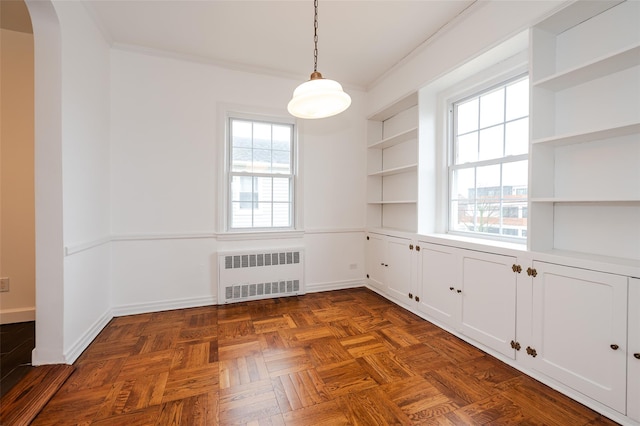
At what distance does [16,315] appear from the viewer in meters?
2.62

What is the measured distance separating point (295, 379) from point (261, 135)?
2.82m

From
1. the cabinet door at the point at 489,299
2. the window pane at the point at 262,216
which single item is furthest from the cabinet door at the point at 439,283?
the window pane at the point at 262,216

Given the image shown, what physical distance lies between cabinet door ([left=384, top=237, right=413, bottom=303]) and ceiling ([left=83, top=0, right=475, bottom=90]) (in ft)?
7.28


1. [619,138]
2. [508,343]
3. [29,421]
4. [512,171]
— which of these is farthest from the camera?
[512,171]

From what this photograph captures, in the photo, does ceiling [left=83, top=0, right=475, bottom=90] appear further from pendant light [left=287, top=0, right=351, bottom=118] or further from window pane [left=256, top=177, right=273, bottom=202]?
window pane [left=256, top=177, right=273, bottom=202]

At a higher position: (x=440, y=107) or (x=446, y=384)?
(x=440, y=107)

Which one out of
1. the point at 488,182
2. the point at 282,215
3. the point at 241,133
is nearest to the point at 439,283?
the point at 488,182

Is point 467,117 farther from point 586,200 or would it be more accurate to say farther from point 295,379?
point 295,379

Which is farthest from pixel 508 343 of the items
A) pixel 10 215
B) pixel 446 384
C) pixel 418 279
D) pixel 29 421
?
pixel 10 215

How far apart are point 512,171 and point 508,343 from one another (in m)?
1.43

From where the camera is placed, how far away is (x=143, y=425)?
146cm

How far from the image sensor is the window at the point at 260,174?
135 inches

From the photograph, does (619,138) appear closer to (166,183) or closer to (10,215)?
(166,183)

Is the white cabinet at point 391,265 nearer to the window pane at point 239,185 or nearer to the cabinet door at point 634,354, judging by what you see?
the cabinet door at point 634,354
